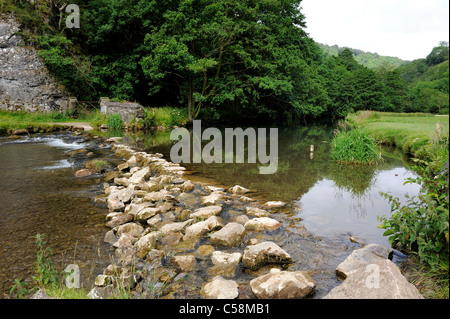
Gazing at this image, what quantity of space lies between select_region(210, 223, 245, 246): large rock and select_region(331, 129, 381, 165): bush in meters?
7.79

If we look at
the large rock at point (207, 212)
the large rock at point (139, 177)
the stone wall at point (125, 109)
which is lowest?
the large rock at point (207, 212)

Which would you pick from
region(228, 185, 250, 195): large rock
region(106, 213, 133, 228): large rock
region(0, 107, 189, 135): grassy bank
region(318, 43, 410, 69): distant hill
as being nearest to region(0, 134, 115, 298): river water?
region(106, 213, 133, 228): large rock

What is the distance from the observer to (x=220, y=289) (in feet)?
9.59

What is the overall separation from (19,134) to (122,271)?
18.5 m

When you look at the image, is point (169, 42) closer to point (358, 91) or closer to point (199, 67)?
point (199, 67)

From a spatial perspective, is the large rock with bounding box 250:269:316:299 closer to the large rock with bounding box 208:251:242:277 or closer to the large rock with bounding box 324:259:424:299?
the large rock with bounding box 324:259:424:299

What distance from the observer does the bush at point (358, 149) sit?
34.6 ft

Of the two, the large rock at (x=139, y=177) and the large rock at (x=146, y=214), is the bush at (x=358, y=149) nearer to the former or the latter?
the large rock at (x=139, y=177)

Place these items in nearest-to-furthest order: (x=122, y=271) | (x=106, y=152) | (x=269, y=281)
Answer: (x=269, y=281)
(x=122, y=271)
(x=106, y=152)

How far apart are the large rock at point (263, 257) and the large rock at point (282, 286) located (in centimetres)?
48

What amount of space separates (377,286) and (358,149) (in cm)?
902

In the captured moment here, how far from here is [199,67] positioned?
2200 cm

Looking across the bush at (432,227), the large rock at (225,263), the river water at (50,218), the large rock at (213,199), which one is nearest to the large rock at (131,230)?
the river water at (50,218)
